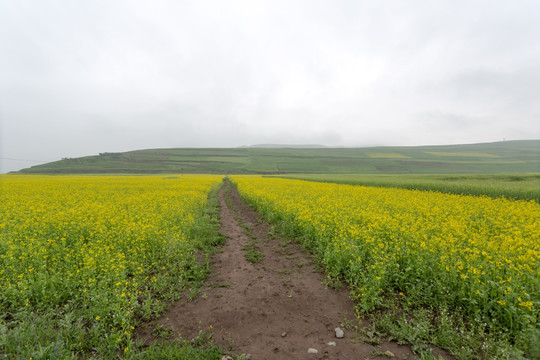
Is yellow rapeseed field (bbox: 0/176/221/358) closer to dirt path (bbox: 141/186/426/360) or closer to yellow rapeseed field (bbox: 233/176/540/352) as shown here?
dirt path (bbox: 141/186/426/360)

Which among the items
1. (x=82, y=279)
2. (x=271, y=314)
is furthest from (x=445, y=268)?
(x=82, y=279)

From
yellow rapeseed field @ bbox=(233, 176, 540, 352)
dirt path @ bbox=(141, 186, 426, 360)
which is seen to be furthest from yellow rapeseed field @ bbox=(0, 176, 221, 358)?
yellow rapeseed field @ bbox=(233, 176, 540, 352)

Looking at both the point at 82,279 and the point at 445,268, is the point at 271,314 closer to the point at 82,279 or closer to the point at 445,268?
the point at 445,268

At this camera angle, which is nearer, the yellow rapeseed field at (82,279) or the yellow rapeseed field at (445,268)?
the yellow rapeseed field at (82,279)

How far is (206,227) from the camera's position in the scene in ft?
32.2

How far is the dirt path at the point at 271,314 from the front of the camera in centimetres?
368

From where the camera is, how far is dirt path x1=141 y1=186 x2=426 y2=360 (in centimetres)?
368

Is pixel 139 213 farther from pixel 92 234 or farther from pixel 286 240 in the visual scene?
pixel 286 240

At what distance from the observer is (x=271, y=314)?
4594 mm

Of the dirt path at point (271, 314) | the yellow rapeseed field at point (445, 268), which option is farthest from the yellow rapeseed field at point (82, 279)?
the yellow rapeseed field at point (445, 268)

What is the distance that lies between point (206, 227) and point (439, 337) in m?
8.42

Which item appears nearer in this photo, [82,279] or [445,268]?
[445,268]

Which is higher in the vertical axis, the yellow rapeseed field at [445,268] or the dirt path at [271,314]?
the yellow rapeseed field at [445,268]

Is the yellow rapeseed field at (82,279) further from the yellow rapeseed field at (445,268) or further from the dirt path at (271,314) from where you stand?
the yellow rapeseed field at (445,268)
